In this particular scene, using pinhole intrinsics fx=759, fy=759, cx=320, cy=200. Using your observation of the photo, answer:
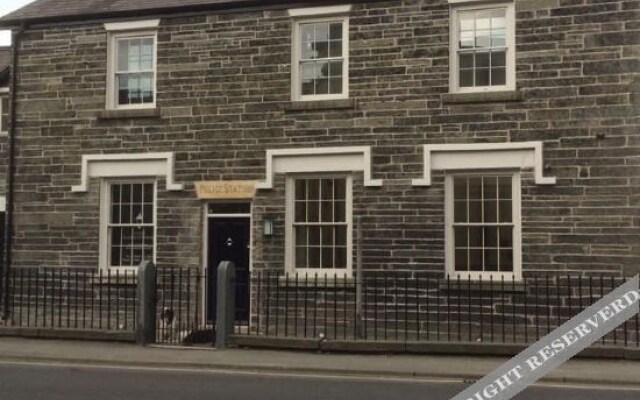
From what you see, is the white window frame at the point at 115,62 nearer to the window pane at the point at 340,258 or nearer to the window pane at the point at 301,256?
the window pane at the point at 301,256

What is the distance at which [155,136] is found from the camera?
49.4 ft

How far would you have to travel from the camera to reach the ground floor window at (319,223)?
14109mm


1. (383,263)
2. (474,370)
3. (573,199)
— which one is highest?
(573,199)

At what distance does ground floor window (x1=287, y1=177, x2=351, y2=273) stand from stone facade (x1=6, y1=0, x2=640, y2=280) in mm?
285

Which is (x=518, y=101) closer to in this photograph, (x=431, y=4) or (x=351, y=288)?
(x=431, y=4)

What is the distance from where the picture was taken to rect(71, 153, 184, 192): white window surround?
14922mm

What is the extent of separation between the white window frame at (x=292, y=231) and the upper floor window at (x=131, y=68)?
11.4ft

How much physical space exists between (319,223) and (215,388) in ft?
18.9

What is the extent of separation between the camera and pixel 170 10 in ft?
49.3

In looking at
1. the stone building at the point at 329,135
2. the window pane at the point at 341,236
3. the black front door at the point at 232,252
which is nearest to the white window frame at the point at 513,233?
the stone building at the point at 329,135

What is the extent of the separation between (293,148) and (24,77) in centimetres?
613

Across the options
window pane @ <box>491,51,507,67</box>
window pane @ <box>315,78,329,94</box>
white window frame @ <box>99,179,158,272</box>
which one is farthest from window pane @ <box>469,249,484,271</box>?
white window frame @ <box>99,179,158,272</box>

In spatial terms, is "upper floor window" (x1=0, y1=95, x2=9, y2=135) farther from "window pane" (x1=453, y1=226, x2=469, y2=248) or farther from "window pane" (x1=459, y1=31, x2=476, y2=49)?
"window pane" (x1=453, y1=226, x2=469, y2=248)

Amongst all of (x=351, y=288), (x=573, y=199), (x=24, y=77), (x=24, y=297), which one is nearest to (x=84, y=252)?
(x=24, y=297)
